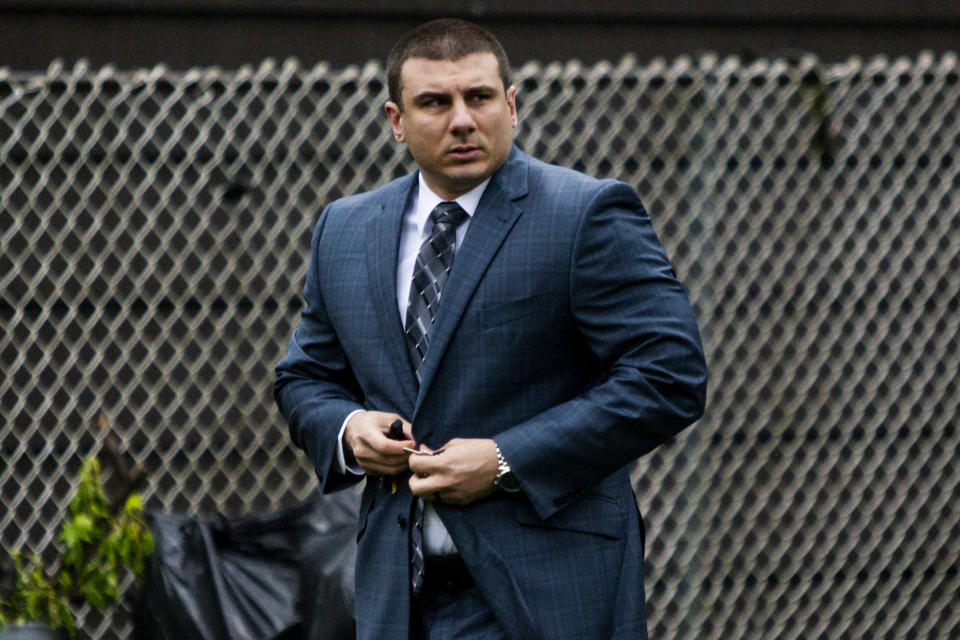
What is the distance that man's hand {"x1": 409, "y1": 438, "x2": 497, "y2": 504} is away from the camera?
93.4 inches

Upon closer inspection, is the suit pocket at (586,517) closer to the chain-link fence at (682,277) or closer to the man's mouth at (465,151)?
the man's mouth at (465,151)

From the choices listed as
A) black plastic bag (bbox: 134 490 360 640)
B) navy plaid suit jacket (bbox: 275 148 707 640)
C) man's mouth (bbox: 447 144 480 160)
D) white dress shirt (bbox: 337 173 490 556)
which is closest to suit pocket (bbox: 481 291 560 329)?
navy plaid suit jacket (bbox: 275 148 707 640)

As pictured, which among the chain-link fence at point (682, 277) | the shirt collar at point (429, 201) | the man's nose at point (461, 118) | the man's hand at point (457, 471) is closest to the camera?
the man's hand at point (457, 471)

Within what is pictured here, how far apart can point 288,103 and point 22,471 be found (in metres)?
1.56

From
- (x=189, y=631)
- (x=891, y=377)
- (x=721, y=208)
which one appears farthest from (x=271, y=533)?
(x=891, y=377)

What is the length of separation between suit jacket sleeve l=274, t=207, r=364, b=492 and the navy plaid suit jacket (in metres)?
0.15

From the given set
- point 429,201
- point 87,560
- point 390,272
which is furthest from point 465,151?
point 87,560

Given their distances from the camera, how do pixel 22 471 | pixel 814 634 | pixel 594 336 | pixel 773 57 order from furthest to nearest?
pixel 773 57 → pixel 814 634 → pixel 22 471 → pixel 594 336

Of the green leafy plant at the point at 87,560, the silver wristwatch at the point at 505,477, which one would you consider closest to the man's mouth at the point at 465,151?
the silver wristwatch at the point at 505,477

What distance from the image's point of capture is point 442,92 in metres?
2.51

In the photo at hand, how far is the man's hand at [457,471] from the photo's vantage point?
7.79 feet

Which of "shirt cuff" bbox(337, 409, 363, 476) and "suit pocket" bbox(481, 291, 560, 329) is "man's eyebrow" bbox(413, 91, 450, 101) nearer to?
"suit pocket" bbox(481, 291, 560, 329)

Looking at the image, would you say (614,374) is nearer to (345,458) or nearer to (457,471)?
(457,471)

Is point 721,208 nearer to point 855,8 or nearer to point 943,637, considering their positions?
point 855,8
